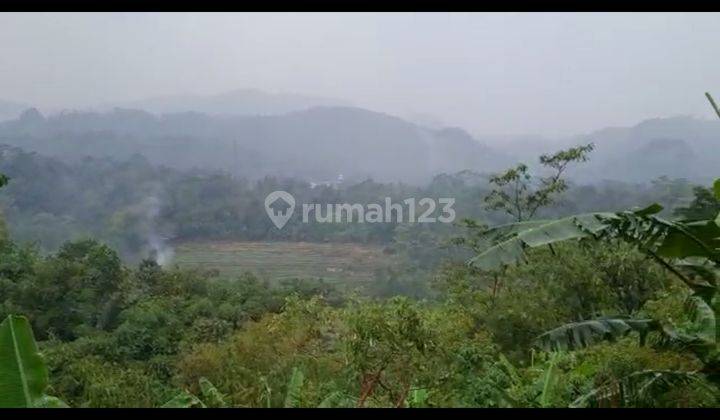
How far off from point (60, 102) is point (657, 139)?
187 inches

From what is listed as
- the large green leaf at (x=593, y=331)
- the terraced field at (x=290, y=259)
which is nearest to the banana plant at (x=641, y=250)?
the large green leaf at (x=593, y=331)

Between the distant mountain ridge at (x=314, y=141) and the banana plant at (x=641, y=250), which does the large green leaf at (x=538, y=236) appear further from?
the distant mountain ridge at (x=314, y=141)

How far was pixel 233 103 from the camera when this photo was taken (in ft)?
17.8

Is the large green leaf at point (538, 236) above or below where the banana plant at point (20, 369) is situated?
above

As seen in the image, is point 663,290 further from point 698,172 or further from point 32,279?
point 32,279

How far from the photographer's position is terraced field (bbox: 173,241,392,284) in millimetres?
5281

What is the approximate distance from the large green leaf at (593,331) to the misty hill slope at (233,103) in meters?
3.43

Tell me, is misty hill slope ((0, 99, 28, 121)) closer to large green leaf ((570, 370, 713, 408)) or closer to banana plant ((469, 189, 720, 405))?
banana plant ((469, 189, 720, 405))

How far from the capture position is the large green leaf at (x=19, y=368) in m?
1.51

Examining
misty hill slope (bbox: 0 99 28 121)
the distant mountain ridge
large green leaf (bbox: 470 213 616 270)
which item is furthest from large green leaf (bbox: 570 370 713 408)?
misty hill slope (bbox: 0 99 28 121)

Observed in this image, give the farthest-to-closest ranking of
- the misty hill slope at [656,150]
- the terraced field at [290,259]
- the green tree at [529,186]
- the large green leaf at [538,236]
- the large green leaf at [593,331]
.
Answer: the green tree at [529,186] < the terraced field at [290,259] < the misty hill slope at [656,150] < the large green leaf at [593,331] < the large green leaf at [538,236]

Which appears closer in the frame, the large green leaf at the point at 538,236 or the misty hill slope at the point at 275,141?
the large green leaf at the point at 538,236

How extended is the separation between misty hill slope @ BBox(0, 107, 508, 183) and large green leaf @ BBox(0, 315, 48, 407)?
12.2 ft
